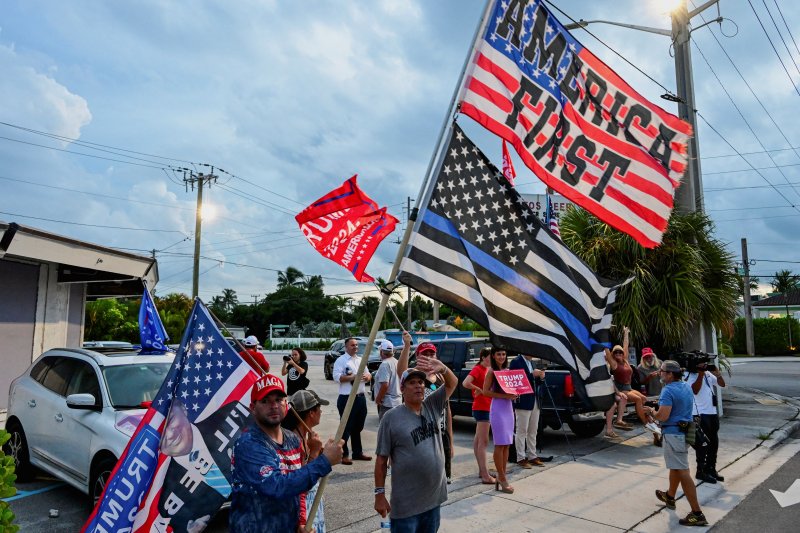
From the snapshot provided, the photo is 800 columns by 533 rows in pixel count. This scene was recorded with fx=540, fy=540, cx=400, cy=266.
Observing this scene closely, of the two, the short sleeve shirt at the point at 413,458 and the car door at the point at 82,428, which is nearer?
the short sleeve shirt at the point at 413,458

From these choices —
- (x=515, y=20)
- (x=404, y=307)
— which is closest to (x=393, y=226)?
(x=515, y=20)

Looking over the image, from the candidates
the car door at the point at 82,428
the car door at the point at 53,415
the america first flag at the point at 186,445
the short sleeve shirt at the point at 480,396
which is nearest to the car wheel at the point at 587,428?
the short sleeve shirt at the point at 480,396

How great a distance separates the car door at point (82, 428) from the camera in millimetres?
5383

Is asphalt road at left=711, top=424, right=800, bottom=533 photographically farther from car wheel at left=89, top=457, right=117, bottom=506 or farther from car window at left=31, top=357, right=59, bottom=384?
car window at left=31, top=357, right=59, bottom=384

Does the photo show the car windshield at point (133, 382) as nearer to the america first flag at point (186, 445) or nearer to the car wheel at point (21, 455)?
the car wheel at point (21, 455)

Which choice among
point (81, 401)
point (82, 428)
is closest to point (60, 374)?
point (82, 428)

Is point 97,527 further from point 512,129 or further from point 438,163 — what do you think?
point 512,129

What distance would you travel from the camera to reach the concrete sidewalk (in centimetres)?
541

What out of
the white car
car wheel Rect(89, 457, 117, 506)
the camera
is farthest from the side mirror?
the camera

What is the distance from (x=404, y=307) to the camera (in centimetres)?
7231

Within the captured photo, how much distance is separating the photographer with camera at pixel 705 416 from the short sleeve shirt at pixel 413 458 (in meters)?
4.78

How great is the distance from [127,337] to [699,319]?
860 inches

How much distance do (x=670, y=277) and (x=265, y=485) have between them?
1138 centimetres

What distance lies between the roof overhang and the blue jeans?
8231 millimetres
